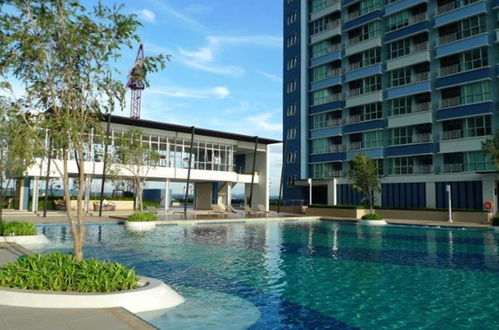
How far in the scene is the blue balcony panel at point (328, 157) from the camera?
167 feet

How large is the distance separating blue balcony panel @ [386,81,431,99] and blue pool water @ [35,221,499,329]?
79.9 feet

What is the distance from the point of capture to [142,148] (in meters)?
32.1

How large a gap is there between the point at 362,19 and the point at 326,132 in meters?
14.2

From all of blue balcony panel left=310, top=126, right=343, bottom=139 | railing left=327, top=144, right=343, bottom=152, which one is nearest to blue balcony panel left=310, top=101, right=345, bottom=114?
blue balcony panel left=310, top=126, right=343, bottom=139

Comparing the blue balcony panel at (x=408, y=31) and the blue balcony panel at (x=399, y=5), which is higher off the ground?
the blue balcony panel at (x=399, y=5)

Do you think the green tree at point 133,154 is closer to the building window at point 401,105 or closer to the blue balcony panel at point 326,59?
the building window at point 401,105

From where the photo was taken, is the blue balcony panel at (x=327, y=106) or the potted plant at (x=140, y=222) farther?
the blue balcony panel at (x=327, y=106)

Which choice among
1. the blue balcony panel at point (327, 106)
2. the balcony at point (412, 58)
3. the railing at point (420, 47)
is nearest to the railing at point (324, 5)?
the balcony at point (412, 58)

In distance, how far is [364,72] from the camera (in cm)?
4906

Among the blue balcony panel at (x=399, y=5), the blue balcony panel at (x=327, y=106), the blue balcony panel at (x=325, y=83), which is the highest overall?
the blue balcony panel at (x=399, y=5)

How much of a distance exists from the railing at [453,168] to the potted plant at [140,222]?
2915 cm

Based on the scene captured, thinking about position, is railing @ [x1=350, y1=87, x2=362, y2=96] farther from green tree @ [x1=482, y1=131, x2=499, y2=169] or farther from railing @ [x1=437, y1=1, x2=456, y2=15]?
green tree @ [x1=482, y1=131, x2=499, y2=169]

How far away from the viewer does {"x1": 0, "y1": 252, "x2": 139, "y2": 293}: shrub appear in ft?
26.2

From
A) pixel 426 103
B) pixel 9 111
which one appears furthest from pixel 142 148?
pixel 426 103
